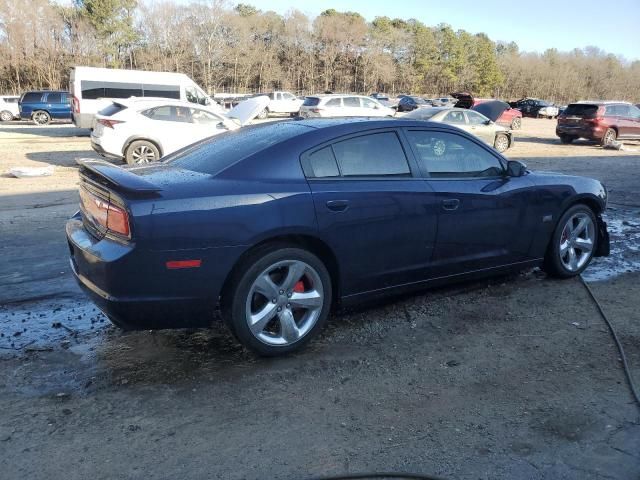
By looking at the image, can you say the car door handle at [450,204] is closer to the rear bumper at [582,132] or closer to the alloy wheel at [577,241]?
the alloy wheel at [577,241]

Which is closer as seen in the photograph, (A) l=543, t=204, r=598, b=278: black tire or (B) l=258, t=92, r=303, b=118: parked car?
(A) l=543, t=204, r=598, b=278: black tire

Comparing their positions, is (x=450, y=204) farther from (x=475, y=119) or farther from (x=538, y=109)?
(x=538, y=109)

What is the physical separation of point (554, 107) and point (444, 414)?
2032 inches

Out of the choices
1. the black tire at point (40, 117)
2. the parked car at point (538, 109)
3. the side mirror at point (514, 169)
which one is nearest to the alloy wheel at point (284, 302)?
the side mirror at point (514, 169)

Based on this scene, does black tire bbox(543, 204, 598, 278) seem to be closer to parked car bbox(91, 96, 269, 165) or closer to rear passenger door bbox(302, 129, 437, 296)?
rear passenger door bbox(302, 129, 437, 296)

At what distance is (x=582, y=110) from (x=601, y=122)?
2.95ft

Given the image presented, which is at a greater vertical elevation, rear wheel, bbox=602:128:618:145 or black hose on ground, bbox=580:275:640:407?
rear wheel, bbox=602:128:618:145

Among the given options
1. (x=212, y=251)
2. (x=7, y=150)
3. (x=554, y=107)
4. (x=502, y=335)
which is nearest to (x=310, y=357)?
(x=212, y=251)

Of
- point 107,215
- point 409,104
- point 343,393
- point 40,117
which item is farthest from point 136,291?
point 409,104

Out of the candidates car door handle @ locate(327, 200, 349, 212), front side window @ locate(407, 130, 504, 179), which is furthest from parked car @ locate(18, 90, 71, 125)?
car door handle @ locate(327, 200, 349, 212)

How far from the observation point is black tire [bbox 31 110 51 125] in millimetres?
30150

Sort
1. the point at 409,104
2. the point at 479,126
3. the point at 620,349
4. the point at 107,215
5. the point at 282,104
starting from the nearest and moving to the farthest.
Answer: the point at 107,215 < the point at 620,349 < the point at 479,126 < the point at 282,104 < the point at 409,104

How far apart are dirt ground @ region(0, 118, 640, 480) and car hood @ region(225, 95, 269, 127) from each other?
945cm

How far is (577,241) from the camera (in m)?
5.48
